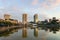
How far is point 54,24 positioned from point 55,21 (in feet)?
14.5

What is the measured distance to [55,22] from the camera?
6004 inches

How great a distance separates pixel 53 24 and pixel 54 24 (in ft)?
4.90

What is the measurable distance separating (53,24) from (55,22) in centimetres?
286

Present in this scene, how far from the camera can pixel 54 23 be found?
494 feet

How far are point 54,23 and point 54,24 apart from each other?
57.0 inches

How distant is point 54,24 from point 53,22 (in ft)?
7.61

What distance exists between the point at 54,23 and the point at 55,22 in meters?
2.49

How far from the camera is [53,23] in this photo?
498ft

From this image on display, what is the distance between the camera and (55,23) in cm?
15012

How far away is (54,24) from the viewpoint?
497ft

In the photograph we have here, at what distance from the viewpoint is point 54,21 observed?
154m

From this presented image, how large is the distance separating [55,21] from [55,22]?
2.26 metres

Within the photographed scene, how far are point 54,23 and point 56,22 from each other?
15.4 ft

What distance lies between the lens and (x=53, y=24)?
153 meters
